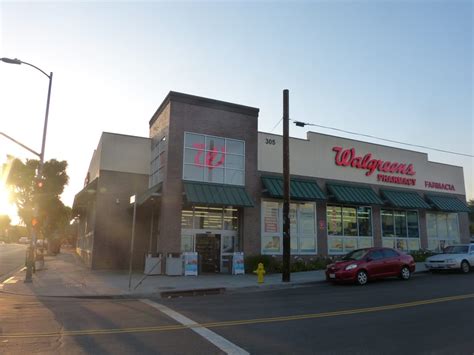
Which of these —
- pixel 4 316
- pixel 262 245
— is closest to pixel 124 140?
pixel 262 245

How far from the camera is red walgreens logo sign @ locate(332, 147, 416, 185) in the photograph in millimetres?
26734

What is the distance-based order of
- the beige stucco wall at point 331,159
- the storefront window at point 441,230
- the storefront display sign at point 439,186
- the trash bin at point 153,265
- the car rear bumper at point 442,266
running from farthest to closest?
the storefront display sign at point 439,186 → the storefront window at point 441,230 → the beige stucco wall at point 331,159 → the trash bin at point 153,265 → the car rear bumper at point 442,266

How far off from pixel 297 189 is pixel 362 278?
7776 millimetres

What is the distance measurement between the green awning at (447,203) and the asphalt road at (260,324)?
56.2ft

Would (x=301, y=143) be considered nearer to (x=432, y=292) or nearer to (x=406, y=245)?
(x=406, y=245)

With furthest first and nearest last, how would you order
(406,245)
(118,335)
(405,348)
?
(406,245) < (118,335) < (405,348)

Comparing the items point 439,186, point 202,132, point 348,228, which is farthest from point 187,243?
point 439,186

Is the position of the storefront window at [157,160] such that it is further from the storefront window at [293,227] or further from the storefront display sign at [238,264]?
the storefront window at [293,227]

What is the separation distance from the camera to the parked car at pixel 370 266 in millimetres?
16703

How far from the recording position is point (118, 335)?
25.6ft

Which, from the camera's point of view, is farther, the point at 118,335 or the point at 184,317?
the point at 184,317

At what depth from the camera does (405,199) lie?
28000 millimetres

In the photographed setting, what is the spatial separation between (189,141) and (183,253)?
588 centimetres

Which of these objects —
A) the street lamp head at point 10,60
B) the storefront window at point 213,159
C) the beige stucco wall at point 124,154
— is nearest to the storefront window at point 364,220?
the storefront window at point 213,159
